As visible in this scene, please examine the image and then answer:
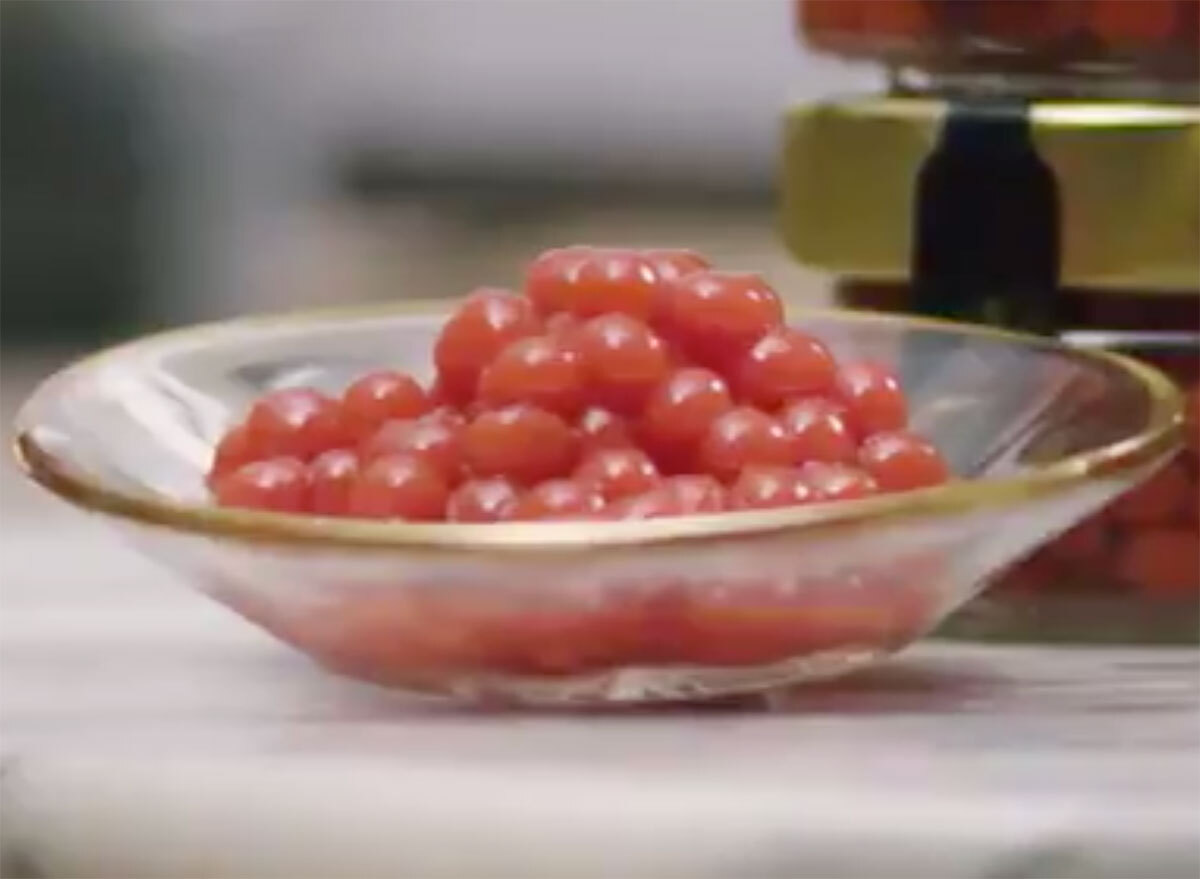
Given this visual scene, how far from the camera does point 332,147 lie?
1.48m

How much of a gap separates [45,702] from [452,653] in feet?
0.31

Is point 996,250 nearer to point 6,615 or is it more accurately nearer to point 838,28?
point 838,28

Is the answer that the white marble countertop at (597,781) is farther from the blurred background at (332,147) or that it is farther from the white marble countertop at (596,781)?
the blurred background at (332,147)

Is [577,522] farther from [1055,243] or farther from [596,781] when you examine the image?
[1055,243]

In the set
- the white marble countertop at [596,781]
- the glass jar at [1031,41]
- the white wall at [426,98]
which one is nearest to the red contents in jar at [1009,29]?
the glass jar at [1031,41]

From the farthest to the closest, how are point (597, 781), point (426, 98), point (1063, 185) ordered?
point (426, 98) → point (1063, 185) → point (597, 781)

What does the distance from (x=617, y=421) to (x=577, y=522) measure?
0.16 ft

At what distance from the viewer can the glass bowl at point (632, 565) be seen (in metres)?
0.55

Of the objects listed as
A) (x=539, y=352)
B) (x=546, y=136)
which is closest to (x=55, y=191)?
(x=546, y=136)

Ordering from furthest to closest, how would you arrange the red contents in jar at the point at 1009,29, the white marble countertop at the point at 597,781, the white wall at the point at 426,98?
the white wall at the point at 426,98
the red contents in jar at the point at 1009,29
the white marble countertop at the point at 597,781

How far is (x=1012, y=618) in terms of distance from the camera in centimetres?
68

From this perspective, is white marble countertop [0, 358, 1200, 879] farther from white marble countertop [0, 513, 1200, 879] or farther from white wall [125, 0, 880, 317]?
white wall [125, 0, 880, 317]

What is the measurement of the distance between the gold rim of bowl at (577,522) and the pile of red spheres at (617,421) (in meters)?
0.02

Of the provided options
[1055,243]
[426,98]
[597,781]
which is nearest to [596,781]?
[597,781]
